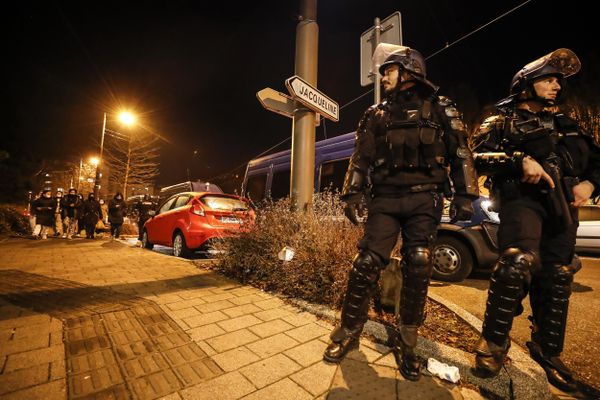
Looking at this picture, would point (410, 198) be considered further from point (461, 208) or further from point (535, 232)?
point (535, 232)

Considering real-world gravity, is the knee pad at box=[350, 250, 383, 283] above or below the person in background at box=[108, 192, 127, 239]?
below

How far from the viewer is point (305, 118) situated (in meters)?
4.32

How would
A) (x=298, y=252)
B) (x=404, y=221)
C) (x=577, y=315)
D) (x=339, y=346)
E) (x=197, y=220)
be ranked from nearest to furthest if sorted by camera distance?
(x=339, y=346)
(x=404, y=221)
(x=577, y=315)
(x=298, y=252)
(x=197, y=220)

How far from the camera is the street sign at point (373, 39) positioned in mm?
3877

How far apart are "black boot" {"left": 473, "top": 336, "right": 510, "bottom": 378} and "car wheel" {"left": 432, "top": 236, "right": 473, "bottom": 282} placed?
9.45 feet

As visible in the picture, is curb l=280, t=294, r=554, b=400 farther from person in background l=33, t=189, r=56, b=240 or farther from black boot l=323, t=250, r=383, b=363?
person in background l=33, t=189, r=56, b=240

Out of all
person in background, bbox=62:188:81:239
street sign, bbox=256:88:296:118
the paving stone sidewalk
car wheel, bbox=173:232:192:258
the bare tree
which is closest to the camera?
the paving stone sidewalk

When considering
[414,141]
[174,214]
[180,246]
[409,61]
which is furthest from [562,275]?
[174,214]

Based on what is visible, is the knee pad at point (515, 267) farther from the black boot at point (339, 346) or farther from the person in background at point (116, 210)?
the person in background at point (116, 210)

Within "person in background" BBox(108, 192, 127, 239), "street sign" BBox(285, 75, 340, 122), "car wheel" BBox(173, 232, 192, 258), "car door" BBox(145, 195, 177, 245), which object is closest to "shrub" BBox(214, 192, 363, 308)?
"street sign" BBox(285, 75, 340, 122)

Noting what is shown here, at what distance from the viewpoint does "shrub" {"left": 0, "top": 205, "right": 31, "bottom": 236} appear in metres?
10.4

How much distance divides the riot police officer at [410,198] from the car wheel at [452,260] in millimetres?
2884

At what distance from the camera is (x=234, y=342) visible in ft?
7.15

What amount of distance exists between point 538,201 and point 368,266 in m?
1.20
